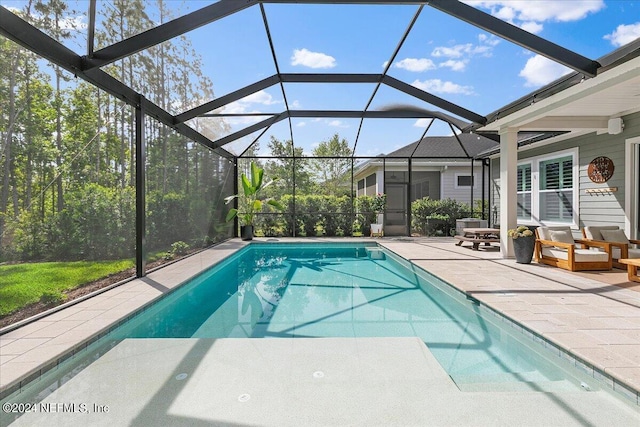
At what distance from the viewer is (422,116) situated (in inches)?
361

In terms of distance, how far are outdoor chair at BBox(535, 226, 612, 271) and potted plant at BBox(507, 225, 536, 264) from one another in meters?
0.21

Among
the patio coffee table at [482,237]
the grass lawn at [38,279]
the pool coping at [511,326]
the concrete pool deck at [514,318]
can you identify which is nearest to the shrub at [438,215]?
the patio coffee table at [482,237]

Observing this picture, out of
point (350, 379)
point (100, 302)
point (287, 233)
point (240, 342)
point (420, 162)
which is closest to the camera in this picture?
point (350, 379)

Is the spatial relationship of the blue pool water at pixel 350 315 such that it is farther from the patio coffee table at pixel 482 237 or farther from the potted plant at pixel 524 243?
the patio coffee table at pixel 482 237

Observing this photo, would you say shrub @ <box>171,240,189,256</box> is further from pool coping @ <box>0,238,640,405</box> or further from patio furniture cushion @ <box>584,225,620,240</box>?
patio furniture cushion @ <box>584,225,620,240</box>

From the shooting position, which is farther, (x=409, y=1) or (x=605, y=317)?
(x=409, y=1)

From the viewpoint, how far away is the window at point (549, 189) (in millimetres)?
7879

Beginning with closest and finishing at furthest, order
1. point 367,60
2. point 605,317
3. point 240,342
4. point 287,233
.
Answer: point 240,342 → point 605,317 → point 367,60 → point 287,233

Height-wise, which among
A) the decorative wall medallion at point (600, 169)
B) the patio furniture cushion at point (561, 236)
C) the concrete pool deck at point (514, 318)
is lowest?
the concrete pool deck at point (514, 318)

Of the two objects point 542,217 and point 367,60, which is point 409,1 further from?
point 542,217

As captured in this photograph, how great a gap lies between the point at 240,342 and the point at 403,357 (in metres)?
1.54

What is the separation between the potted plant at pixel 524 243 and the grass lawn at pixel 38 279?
7433mm

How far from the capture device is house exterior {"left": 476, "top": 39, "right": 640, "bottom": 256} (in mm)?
5125

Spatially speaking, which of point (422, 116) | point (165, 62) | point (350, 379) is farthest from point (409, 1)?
point (422, 116)
